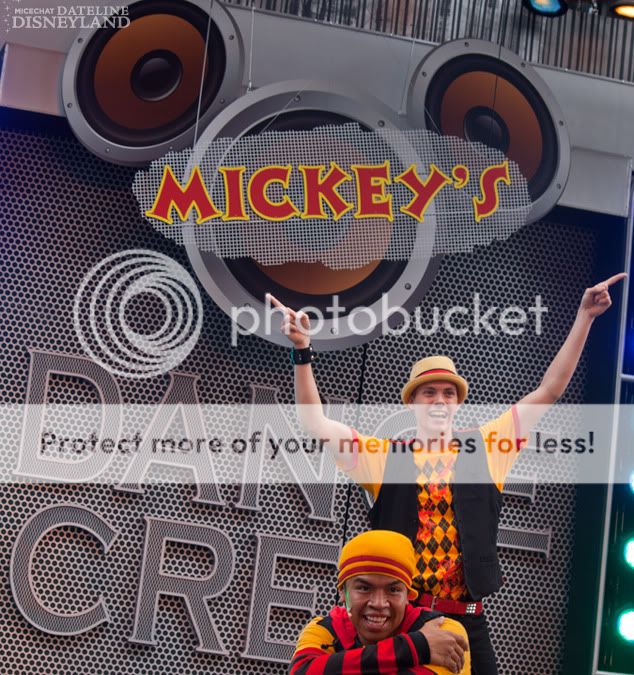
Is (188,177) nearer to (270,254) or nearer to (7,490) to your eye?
(270,254)

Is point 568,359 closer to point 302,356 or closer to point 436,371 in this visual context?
point 436,371

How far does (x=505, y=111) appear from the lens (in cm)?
575

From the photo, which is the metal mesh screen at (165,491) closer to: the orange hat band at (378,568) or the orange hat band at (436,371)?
the orange hat band at (436,371)

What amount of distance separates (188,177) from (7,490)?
1567mm

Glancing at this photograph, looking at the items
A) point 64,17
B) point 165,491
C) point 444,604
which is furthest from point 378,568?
point 64,17

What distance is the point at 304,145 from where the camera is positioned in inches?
216

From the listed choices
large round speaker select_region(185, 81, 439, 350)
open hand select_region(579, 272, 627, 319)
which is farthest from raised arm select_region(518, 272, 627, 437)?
large round speaker select_region(185, 81, 439, 350)

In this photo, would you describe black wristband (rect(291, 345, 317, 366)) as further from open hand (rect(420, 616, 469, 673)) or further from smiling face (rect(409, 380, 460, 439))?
open hand (rect(420, 616, 469, 673))

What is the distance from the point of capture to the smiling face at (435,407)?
4.02 metres

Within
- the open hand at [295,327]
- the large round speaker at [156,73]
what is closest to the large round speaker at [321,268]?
the large round speaker at [156,73]

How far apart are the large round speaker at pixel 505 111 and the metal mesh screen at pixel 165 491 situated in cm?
47

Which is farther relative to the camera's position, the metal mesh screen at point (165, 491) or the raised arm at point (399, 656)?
the metal mesh screen at point (165, 491)

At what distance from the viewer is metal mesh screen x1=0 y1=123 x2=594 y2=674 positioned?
5.33m

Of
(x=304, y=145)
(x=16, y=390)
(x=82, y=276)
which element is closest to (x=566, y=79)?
(x=304, y=145)
